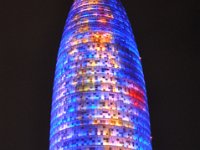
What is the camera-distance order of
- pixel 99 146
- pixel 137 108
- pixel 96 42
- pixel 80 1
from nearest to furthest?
pixel 99 146, pixel 137 108, pixel 96 42, pixel 80 1

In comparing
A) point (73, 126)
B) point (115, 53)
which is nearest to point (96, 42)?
point (115, 53)

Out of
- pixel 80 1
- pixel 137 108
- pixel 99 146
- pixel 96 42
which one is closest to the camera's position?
pixel 99 146

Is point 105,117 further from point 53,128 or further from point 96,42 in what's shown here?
point 96,42

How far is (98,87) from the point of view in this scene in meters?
80.9

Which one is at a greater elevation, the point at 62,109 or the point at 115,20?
the point at 115,20

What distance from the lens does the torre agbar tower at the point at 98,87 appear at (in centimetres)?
7725

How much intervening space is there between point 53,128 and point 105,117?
11380 mm

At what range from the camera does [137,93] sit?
272 ft

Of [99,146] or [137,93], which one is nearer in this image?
[99,146]

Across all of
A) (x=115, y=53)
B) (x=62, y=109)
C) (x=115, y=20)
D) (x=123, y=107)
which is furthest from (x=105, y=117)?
(x=115, y=20)

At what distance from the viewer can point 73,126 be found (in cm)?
7869

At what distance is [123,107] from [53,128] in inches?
577

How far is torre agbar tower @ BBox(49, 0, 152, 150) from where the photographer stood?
7725 centimetres

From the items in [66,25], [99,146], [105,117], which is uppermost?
[66,25]
